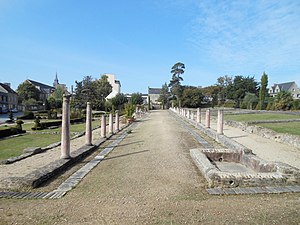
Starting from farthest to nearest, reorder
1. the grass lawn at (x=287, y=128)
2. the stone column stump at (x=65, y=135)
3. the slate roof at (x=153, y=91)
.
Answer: the slate roof at (x=153, y=91) < the grass lawn at (x=287, y=128) < the stone column stump at (x=65, y=135)

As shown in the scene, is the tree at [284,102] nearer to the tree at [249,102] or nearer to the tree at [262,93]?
the tree at [262,93]

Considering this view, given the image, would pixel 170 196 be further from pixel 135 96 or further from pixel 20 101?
pixel 20 101

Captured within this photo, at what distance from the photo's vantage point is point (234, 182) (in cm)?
481

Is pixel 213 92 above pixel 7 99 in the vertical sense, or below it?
above

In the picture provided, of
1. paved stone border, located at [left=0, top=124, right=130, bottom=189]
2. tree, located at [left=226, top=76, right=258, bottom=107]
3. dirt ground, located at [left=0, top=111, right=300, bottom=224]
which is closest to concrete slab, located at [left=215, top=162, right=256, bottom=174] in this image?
dirt ground, located at [left=0, top=111, right=300, bottom=224]

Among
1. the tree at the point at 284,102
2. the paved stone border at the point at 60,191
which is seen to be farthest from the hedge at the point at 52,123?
the tree at the point at 284,102

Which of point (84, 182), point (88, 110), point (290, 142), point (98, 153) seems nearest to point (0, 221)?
point (84, 182)

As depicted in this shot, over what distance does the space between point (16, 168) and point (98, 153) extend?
9.03 feet

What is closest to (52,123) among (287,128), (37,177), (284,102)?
(287,128)

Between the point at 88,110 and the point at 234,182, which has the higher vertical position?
the point at 88,110

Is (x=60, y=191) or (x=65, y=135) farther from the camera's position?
(x=65, y=135)

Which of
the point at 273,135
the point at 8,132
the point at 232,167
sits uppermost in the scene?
the point at 273,135

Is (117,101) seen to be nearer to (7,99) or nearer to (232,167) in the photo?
(7,99)

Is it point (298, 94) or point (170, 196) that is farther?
point (298, 94)
